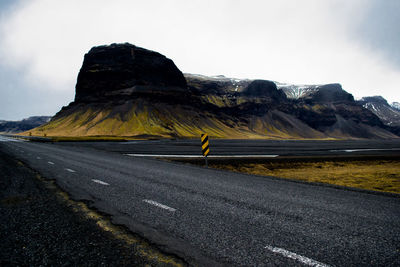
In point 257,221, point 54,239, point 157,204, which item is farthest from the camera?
point 157,204

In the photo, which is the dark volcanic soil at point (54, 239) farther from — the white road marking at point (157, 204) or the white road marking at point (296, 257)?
the white road marking at point (296, 257)

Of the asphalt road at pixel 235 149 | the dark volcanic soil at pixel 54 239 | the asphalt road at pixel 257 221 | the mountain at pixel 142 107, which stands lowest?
the asphalt road at pixel 235 149

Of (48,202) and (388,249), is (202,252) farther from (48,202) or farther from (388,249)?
(48,202)

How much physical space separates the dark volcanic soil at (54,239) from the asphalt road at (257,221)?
51cm

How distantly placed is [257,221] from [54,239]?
3160 millimetres

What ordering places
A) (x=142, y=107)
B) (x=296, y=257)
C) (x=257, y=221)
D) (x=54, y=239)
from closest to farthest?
(x=296, y=257) < (x=54, y=239) < (x=257, y=221) < (x=142, y=107)

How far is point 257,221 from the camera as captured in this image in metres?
4.10

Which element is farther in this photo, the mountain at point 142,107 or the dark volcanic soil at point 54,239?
the mountain at point 142,107

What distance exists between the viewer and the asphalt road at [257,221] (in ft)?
9.55

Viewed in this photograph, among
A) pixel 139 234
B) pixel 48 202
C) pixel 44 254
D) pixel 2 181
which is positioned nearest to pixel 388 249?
pixel 139 234

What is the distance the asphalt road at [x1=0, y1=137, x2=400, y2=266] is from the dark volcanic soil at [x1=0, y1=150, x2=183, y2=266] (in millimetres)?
514

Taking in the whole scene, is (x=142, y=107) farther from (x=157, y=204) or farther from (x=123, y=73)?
(x=157, y=204)

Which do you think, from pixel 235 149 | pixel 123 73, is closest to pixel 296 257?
pixel 235 149

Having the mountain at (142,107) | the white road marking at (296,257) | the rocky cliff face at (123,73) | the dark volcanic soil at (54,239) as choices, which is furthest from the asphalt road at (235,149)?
the rocky cliff face at (123,73)
